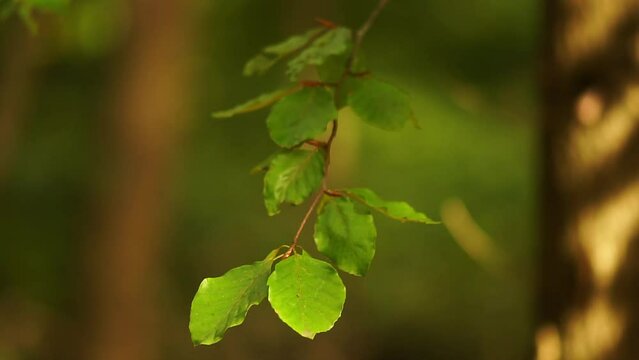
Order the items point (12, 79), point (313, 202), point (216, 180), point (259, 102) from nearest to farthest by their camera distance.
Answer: point (313, 202)
point (259, 102)
point (12, 79)
point (216, 180)

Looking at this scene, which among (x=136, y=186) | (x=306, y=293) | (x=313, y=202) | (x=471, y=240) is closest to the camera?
(x=306, y=293)

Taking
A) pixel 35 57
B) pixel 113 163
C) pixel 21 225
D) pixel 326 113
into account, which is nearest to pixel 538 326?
pixel 326 113

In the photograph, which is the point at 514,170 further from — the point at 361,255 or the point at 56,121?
the point at 361,255

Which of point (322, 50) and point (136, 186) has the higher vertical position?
point (322, 50)

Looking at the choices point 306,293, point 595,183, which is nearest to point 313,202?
point 306,293

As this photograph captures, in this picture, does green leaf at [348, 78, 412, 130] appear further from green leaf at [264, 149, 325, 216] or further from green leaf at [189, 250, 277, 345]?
green leaf at [189, 250, 277, 345]

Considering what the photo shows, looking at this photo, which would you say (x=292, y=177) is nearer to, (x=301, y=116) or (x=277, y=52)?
(x=301, y=116)

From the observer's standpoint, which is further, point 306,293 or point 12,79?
point 12,79
